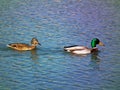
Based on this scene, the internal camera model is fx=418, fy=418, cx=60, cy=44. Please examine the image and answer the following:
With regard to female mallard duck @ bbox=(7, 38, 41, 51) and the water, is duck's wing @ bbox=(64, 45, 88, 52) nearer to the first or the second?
the water

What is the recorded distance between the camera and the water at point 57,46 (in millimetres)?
14898

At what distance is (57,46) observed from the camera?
64.6 feet

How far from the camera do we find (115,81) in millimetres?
15102

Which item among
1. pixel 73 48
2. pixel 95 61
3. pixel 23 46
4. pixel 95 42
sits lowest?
pixel 95 61

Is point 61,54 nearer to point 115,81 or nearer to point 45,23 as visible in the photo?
point 115,81

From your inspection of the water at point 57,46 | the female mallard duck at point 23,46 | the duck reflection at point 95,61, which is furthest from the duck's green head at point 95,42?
the female mallard duck at point 23,46

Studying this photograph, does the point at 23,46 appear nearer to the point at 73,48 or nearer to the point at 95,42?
the point at 73,48

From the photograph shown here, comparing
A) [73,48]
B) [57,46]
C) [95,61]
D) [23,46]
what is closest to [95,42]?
[73,48]

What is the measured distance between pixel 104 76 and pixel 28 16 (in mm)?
13367

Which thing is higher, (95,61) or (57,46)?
(57,46)

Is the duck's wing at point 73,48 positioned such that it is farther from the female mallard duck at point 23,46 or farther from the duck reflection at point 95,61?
the female mallard duck at point 23,46

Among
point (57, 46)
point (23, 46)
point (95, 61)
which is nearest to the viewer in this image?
point (95, 61)

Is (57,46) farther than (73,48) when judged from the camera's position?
Yes

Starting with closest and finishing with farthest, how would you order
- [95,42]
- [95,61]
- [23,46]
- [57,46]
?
[95,61] → [23,46] → [57,46] → [95,42]
